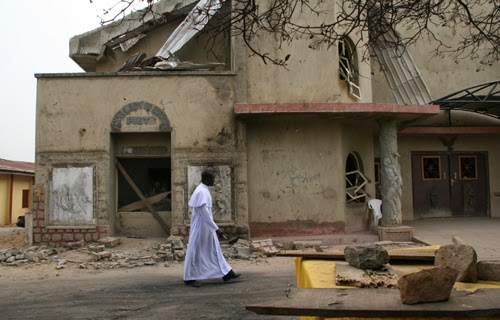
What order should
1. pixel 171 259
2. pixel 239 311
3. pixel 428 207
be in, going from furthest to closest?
pixel 428 207 < pixel 171 259 < pixel 239 311

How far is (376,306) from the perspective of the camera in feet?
6.07

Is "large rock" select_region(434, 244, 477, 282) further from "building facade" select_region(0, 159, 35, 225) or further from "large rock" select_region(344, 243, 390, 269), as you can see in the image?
"building facade" select_region(0, 159, 35, 225)

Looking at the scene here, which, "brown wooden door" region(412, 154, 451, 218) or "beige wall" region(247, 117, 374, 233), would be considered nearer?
"beige wall" region(247, 117, 374, 233)

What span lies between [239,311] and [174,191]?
533cm

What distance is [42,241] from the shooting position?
31.7 feet

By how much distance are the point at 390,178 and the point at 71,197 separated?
7371 millimetres

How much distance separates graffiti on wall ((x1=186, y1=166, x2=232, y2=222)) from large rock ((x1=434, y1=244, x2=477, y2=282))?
7094 mm

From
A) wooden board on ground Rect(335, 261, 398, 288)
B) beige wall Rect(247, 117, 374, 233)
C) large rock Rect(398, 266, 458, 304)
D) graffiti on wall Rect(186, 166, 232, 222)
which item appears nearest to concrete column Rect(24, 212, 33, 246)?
graffiti on wall Rect(186, 166, 232, 222)

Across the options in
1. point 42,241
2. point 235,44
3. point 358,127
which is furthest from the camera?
point 358,127

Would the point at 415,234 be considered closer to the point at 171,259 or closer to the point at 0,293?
the point at 171,259

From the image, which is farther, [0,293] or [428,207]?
[428,207]

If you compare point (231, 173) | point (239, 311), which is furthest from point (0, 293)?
point (231, 173)

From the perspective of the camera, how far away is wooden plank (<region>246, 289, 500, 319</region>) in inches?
69.4

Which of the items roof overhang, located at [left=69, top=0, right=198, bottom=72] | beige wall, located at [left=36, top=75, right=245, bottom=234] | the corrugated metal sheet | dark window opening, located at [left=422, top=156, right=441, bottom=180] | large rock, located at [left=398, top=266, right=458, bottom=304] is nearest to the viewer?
large rock, located at [left=398, top=266, right=458, bottom=304]
